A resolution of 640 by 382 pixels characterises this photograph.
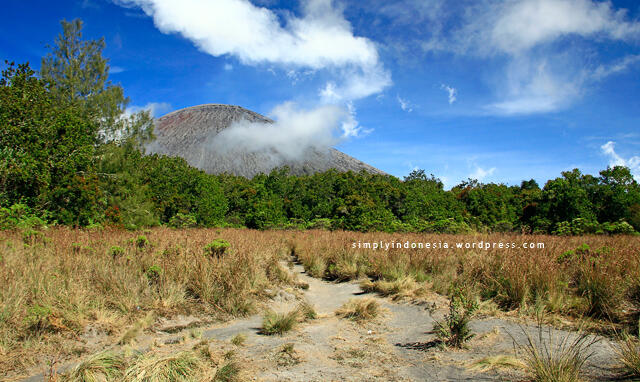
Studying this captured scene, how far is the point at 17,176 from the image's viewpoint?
1195 centimetres

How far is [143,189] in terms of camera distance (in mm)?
23344

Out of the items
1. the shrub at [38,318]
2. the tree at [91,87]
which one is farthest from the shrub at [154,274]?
the tree at [91,87]

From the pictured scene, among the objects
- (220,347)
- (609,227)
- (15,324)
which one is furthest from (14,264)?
(609,227)

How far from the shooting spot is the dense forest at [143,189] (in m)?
12.5

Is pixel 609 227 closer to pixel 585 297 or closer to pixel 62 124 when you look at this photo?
pixel 585 297

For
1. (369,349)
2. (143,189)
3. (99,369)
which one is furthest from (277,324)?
(143,189)

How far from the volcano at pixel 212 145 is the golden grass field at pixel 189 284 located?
99020mm

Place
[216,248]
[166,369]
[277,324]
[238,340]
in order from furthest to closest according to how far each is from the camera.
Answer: [216,248], [277,324], [238,340], [166,369]

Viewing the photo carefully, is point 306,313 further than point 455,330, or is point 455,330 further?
point 306,313

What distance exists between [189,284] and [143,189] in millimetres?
20028

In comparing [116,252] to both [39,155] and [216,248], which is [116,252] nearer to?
[216,248]

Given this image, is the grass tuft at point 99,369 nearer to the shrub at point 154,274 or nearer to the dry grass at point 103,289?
the dry grass at point 103,289

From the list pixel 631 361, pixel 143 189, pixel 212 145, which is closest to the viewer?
pixel 631 361

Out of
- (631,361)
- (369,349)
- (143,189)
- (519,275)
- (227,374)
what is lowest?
(369,349)
